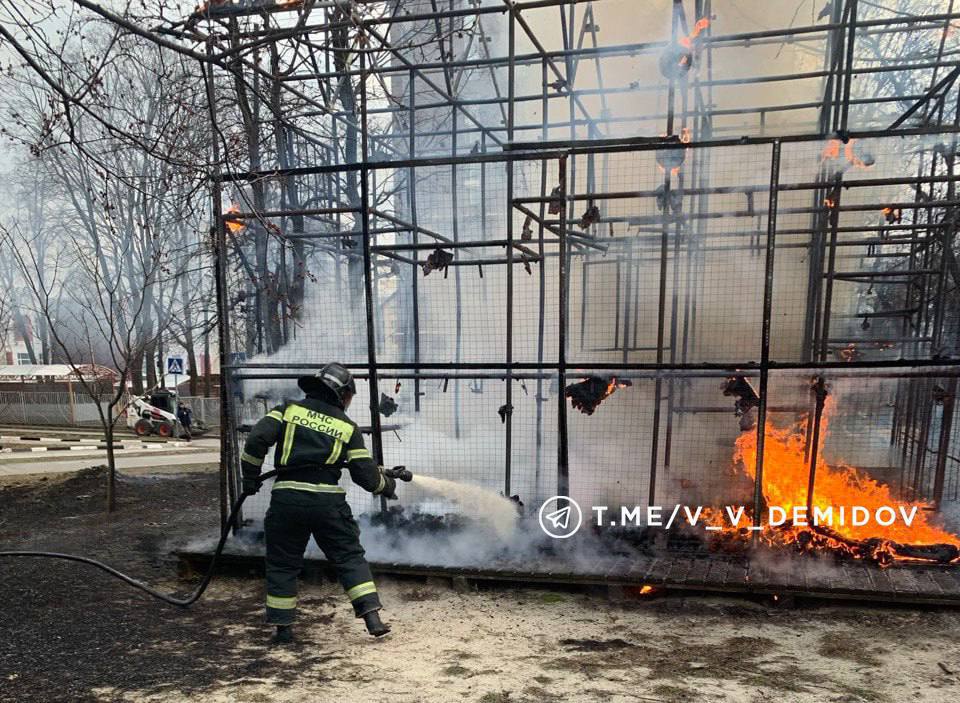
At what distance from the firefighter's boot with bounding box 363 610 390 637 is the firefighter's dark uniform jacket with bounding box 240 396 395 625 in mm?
42

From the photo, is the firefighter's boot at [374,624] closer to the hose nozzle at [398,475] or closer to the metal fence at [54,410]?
the hose nozzle at [398,475]

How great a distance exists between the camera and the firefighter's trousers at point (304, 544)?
4.69 m

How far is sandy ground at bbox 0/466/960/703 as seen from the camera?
3967mm

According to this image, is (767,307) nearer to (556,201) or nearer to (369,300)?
(556,201)

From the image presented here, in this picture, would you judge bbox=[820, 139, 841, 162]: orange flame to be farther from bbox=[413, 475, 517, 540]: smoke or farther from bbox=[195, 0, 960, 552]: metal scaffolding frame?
bbox=[413, 475, 517, 540]: smoke

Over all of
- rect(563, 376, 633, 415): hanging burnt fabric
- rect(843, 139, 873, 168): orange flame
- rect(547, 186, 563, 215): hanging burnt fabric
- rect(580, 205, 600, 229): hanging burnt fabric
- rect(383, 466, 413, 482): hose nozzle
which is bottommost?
rect(383, 466, 413, 482): hose nozzle

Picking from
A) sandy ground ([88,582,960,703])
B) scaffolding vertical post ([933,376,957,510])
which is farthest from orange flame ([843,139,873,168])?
sandy ground ([88,582,960,703])

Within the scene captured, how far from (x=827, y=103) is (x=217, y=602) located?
7557mm

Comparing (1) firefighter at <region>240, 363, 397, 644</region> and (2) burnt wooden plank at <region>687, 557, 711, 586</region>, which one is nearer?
(1) firefighter at <region>240, 363, 397, 644</region>

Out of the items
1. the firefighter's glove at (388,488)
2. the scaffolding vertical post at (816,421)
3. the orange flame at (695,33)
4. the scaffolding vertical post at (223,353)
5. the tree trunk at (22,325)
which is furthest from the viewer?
the tree trunk at (22,325)

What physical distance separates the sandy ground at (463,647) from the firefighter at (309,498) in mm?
335

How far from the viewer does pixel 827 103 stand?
255 inches

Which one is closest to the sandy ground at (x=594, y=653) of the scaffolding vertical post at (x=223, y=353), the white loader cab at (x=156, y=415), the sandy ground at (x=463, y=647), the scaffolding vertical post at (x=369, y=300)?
the sandy ground at (x=463, y=647)

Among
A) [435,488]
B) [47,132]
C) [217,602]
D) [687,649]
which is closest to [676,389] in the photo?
[435,488]
